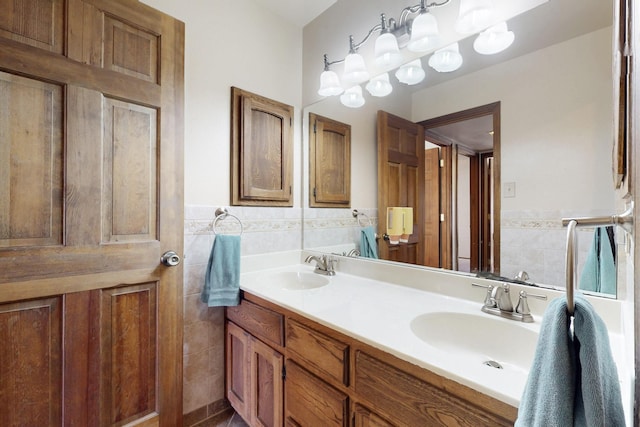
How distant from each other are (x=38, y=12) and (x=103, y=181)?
0.65 metres

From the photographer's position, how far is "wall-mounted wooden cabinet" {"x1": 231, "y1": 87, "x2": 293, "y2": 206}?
5.65 ft

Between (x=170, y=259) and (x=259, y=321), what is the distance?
52 centimetres

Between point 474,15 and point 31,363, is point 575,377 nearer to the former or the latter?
point 474,15

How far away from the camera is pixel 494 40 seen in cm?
114

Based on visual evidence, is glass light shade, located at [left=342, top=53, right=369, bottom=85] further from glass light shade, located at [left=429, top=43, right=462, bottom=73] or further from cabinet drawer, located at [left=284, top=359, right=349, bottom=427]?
cabinet drawer, located at [left=284, top=359, right=349, bottom=427]

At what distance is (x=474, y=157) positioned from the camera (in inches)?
48.1

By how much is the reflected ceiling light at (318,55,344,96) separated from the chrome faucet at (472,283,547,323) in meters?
1.41

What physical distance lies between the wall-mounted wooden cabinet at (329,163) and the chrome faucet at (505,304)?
0.95m

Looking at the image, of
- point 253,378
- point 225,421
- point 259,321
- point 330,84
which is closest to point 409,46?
point 330,84

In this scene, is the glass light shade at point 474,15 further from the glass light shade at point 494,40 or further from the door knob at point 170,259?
the door knob at point 170,259

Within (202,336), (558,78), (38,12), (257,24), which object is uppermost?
(257,24)

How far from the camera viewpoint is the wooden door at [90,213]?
3.34ft

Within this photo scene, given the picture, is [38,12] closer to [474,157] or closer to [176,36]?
[176,36]

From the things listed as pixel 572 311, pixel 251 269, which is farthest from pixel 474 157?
pixel 251 269
